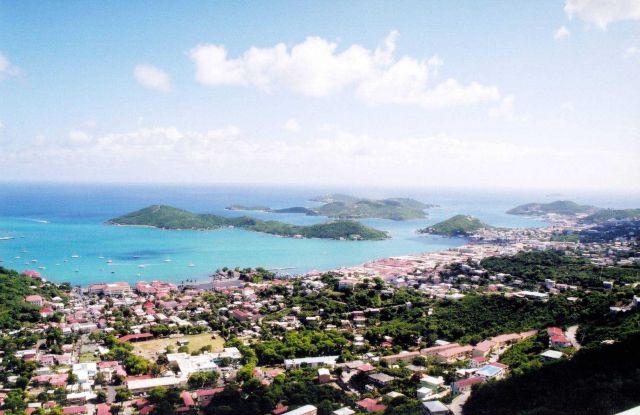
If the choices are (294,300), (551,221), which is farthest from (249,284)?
(551,221)

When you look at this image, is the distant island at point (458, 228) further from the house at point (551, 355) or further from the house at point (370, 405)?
the house at point (370, 405)

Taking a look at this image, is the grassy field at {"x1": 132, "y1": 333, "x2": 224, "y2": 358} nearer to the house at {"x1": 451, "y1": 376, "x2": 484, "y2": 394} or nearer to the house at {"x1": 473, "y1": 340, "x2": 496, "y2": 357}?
the house at {"x1": 451, "y1": 376, "x2": 484, "y2": 394}

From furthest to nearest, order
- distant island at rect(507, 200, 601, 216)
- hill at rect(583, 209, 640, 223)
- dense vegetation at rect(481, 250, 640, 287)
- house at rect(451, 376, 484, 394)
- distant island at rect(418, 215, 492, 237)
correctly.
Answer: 1. distant island at rect(507, 200, 601, 216)
2. hill at rect(583, 209, 640, 223)
3. distant island at rect(418, 215, 492, 237)
4. dense vegetation at rect(481, 250, 640, 287)
5. house at rect(451, 376, 484, 394)

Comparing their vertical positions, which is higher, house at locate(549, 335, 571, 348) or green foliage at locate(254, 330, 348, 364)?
house at locate(549, 335, 571, 348)

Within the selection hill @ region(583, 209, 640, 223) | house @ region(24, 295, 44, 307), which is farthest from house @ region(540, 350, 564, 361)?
hill @ region(583, 209, 640, 223)

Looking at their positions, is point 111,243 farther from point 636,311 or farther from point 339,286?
point 636,311

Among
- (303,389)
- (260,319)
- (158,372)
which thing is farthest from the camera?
(260,319)

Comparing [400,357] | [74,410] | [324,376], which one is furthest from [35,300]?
[400,357]
